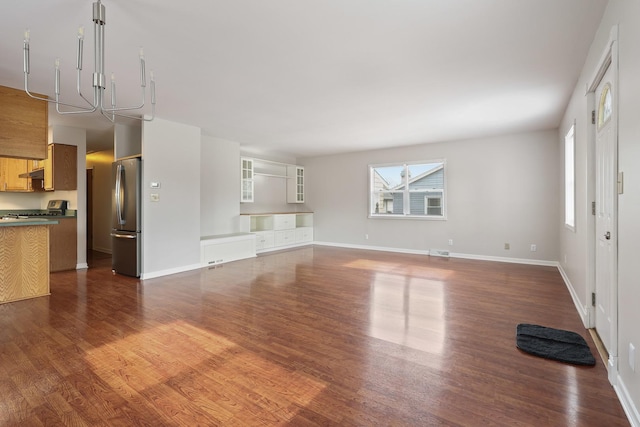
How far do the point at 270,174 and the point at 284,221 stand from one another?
1329 millimetres

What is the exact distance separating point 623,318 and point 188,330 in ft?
10.5

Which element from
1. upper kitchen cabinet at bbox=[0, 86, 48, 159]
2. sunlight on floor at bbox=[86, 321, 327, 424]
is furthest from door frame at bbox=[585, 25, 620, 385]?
upper kitchen cabinet at bbox=[0, 86, 48, 159]

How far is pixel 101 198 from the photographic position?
764 cm

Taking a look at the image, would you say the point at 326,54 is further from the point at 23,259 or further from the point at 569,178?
the point at 23,259

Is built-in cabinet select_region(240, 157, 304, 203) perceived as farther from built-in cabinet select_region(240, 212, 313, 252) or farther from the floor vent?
the floor vent

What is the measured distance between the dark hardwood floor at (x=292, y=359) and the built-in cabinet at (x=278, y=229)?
9.73ft

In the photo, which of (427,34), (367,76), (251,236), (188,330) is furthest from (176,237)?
(427,34)

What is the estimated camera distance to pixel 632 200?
1.66 meters

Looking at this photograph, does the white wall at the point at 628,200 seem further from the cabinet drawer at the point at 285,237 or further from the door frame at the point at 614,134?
the cabinet drawer at the point at 285,237

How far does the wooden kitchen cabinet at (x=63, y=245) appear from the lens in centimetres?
540

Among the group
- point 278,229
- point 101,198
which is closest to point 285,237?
point 278,229

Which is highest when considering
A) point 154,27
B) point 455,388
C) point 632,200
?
point 154,27

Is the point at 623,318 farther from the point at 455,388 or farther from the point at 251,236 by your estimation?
the point at 251,236

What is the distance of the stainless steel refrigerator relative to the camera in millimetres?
4824
